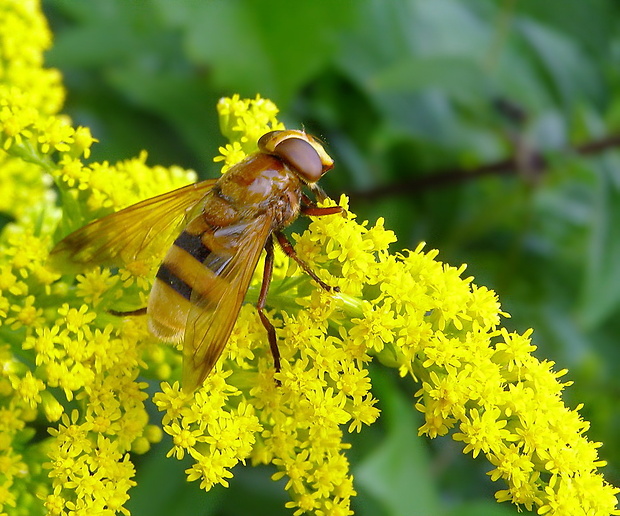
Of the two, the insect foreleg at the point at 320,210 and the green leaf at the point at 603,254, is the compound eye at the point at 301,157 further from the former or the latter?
the green leaf at the point at 603,254

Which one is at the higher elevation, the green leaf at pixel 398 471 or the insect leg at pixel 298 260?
the green leaf at pixel 398 471

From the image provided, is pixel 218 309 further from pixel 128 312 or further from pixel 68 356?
pixel 68 356

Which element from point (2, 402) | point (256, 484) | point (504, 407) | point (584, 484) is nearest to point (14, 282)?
point (2, 402)

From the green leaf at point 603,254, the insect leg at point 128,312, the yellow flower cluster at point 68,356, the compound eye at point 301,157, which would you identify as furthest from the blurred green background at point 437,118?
the insect leg at point 128,312

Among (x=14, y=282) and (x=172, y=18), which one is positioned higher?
(x=172, y=18)

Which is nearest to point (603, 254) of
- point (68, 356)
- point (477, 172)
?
point (477, 172)

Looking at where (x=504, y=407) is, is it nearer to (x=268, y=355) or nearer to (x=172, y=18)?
(x=268, y=355)
